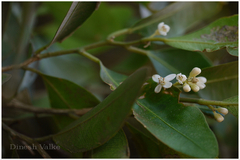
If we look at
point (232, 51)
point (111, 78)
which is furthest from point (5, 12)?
point (232, 51)

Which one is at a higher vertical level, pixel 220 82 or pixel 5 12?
pixel 5 12

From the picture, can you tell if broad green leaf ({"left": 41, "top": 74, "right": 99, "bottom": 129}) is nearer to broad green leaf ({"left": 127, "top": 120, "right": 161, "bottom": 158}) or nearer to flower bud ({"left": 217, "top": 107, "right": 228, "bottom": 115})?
broad green leaf ({"left": 127, "top": 120, "right": 161, "bottom": 158})

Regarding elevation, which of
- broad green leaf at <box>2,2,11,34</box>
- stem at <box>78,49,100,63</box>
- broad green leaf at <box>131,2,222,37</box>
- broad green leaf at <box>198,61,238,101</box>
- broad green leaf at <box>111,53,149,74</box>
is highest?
broad green leaf at <box>2,2,11,34</box>

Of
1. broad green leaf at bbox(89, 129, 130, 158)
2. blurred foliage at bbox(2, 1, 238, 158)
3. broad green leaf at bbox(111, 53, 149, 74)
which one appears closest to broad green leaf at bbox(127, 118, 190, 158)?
blurred foliage at bbox(2, 1, 238, 158)

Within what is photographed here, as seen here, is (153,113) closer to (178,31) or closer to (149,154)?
(149,154)

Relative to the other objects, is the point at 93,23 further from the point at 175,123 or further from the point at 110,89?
the point at 175,123

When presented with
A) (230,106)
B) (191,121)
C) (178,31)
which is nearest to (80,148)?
(191,121)

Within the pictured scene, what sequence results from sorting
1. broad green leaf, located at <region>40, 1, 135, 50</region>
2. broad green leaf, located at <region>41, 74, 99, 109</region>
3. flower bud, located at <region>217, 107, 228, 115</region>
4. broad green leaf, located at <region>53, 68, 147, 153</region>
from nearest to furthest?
broad green leaf, located at <region>53, 68, 147, 153</region> → flower bud, located at <region>217, 107, 228, 115</region> → broad green leaf, located at <region>41, 74, 99, 109</region> → broad green leaf, located at <region>40, 1, 135, 50</region>
